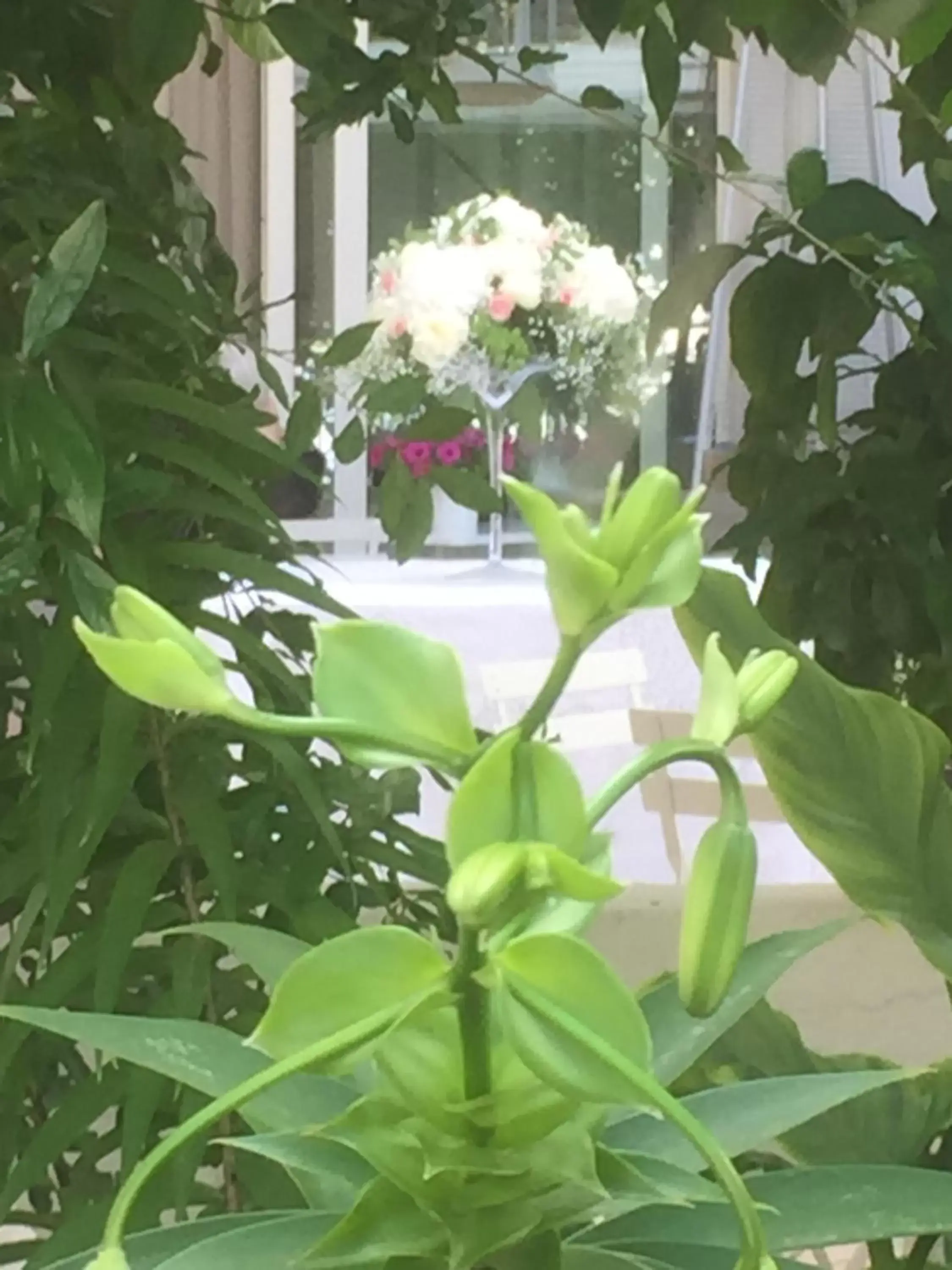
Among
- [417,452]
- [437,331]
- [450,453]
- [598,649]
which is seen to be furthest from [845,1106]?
[437,331]

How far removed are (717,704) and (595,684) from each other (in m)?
1.43

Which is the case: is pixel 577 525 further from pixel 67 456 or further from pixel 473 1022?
pixel 67 456

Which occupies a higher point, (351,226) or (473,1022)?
(351,226)

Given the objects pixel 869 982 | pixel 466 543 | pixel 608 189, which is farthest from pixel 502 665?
pixel 608 189

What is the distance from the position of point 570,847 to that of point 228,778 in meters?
0.28

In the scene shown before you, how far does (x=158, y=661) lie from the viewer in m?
0.18

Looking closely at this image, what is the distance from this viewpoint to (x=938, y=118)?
0.51 metres

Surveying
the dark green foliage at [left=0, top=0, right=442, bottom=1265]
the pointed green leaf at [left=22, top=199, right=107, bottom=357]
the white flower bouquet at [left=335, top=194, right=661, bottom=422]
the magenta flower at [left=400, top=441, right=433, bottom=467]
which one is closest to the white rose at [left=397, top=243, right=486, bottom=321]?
the white flower bouquet at [left=335, top=194, right=661, bottom=422]

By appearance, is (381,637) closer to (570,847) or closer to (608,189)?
(570,847)

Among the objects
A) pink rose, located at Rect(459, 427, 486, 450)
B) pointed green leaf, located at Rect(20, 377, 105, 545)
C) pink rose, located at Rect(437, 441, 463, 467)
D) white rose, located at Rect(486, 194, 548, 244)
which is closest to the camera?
pointed green leaf, located at Rect(20, 377, 105, 545)

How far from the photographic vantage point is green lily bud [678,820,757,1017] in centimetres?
19

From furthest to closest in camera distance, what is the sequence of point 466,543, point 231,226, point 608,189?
point 608,189
point 231,226
point 466,543

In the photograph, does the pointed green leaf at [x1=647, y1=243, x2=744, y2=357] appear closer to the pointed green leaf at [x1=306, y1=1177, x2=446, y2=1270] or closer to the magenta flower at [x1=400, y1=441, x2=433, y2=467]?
the magenta flower at [x1=400, y1=441, x2=433, y2=467]

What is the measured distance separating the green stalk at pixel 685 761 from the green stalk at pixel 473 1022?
0.10 ft
